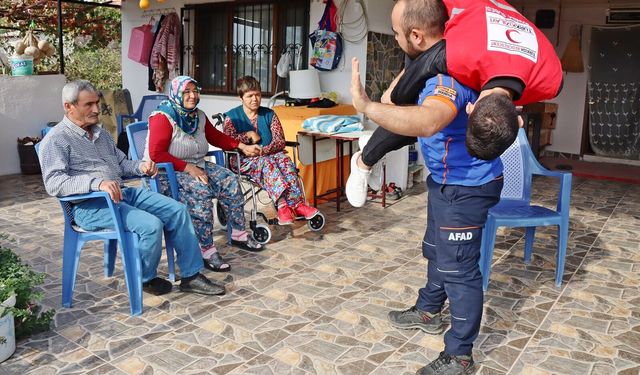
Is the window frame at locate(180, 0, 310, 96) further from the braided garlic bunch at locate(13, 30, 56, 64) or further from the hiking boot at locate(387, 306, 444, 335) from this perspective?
the hiking boot at locate(387, 306, 444, 335)

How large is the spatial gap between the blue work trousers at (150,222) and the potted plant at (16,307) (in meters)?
0.35

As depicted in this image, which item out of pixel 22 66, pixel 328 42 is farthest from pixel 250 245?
pixel 22 66

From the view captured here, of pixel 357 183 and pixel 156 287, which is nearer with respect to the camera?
pixel 357 183

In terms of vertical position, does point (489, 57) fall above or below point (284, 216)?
above

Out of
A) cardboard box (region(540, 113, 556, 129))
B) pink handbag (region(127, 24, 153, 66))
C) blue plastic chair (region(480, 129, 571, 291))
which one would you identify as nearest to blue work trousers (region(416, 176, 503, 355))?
blue plastic chair (region(480, 129, 571, 291))

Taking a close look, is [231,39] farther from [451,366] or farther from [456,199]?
[451,366]

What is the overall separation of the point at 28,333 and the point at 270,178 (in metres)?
1.96

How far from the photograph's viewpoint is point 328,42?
580 centimetres

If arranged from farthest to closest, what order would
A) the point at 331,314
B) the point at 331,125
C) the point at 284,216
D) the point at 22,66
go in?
1. the point at 22,66
2. the point at 331,125
3. the point at 284,216
4. the point at 331,314

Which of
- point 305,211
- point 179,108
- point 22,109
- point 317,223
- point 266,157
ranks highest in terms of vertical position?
point 179,108

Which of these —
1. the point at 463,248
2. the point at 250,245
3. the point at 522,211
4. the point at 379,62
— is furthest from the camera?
the point at 379,62

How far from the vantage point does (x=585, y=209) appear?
525 centimetres

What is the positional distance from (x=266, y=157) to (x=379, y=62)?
2.38 meters

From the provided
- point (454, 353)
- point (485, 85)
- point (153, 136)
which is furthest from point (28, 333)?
point (485, 85)
